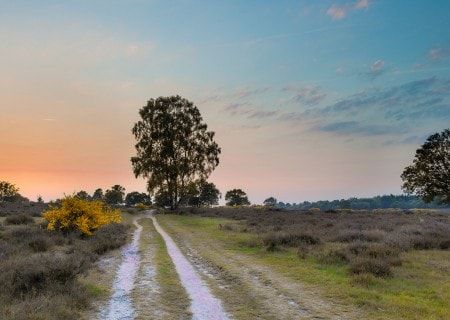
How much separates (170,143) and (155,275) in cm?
5241

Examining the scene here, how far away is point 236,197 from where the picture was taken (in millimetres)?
157250

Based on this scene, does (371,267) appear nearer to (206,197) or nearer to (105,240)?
(105,240)

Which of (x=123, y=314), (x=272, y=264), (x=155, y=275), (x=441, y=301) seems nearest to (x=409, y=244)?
(x=272, y=264)

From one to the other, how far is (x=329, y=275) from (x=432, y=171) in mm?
21877

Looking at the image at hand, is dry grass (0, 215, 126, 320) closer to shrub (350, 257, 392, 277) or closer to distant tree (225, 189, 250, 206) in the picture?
shrub (350, 257, 392, 277)

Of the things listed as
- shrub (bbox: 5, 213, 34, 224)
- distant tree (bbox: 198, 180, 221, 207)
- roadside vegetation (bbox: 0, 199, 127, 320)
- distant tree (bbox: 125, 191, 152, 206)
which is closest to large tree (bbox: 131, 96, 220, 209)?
shrub (bbox: 5, 213, 34, 224)

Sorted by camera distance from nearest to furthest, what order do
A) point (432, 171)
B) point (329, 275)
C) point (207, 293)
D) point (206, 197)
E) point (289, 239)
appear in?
point (207, 293) < point (329, 275) < point (289, 239) < point (432, 171) < point (206, 197)

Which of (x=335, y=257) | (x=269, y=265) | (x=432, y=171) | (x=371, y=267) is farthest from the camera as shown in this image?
(x=432, y=171)

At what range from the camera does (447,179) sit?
32.4 metres

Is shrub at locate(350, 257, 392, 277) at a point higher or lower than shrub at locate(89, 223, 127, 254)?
lower

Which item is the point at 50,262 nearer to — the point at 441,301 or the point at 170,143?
the point at 441,301

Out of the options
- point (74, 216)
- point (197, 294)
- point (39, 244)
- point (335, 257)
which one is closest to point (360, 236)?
point (335, 257)

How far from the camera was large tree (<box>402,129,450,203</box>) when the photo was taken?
32.6m

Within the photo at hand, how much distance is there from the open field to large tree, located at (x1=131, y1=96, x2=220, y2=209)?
41.8 meters
